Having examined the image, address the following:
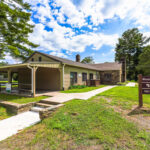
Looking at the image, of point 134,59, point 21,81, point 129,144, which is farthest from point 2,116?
point 134,59

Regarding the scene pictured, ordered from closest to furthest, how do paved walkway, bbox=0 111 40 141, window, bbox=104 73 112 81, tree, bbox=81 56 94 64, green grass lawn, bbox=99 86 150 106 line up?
paved walkway, bbox=0 111 40 141
green grass lawn, bbox=99 86 150 106
window, bbox=104 73 112 81
tree, bbox=81 56 94 64

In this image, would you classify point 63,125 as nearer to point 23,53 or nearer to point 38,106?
point 38,106

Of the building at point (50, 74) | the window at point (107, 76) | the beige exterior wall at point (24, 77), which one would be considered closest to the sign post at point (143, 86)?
the building at point (50, 74)

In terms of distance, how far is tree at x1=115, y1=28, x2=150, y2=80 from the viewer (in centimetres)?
3253

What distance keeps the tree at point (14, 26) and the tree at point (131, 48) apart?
33475 millimetres

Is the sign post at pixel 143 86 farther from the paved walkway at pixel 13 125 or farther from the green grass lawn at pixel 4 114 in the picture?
the green grass lawn at pixel 4 114

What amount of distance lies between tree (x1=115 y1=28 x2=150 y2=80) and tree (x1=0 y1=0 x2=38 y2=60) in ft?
110

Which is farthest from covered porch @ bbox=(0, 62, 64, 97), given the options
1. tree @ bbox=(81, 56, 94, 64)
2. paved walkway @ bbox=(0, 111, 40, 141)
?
tree @ bbox=(81, 56, 94, 64)

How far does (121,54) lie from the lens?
35.4 metres

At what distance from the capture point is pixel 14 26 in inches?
455

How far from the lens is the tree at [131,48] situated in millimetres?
32531

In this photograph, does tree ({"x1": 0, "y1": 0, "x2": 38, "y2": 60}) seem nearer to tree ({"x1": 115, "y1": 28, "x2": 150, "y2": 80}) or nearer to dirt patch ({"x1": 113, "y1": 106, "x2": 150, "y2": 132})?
dirt patch ({"x1": 113, "y1": 106, "x2": 150, "y2": 132})

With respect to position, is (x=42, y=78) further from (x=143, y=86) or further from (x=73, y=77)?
(x=143, y=86)

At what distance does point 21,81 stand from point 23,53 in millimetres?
4818
